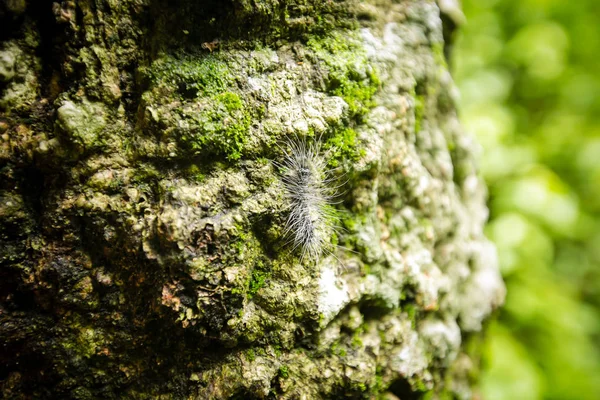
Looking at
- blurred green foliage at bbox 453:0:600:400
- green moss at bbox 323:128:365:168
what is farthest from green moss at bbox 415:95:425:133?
blurred green foliage at bbox 453:0:600:400

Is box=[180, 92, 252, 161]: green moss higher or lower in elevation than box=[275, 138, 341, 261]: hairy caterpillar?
higher

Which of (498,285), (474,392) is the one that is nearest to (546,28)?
(498,285)

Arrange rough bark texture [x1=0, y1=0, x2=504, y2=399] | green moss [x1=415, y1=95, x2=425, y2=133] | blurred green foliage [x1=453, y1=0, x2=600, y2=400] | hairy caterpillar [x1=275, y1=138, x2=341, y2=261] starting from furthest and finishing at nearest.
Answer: blurred green foliage [x1=453, y1=0, x2=600, y2=400] → green moss [x1=415, y1=95, x2=425, y2=133] → hairy caterpillar [x1=275, y1=138, x2=341, y2=261] → rough bark texture [x1=0, y1=0, x2=504, y2=399]

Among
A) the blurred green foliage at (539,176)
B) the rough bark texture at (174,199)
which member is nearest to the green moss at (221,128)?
the rough bark texture at (174,199)

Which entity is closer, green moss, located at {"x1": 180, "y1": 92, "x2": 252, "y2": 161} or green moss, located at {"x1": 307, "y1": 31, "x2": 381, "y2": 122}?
green moss, located at {"x1": 180, "y1": 92, "x2": 252, "y2": 161}

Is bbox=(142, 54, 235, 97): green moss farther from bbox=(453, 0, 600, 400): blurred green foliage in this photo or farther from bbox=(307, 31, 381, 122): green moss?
bbox=(453, 0, 600, 400): blurred green foliage

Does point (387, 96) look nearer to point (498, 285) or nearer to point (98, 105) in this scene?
point (98, 105)

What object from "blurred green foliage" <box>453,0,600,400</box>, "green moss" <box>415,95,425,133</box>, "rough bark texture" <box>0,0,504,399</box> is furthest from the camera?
"blurred green foliage" <box>453,0,600,400</box>

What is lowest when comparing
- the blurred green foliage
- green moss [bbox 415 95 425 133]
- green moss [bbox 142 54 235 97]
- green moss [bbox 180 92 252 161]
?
the blurred green foliage
